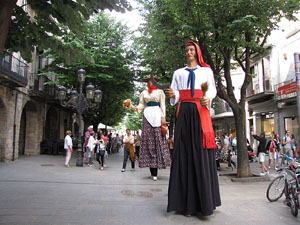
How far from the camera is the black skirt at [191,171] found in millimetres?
3736

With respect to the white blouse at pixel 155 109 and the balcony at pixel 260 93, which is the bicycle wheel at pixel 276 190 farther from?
the balcony at pixel 260 93

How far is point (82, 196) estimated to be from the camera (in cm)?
516

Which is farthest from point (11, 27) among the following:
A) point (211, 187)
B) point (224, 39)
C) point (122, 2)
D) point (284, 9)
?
point (284, 9)

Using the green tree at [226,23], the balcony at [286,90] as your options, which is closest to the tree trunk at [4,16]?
the green tree at [226,23]

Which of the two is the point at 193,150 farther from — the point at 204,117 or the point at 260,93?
the point at 260,93

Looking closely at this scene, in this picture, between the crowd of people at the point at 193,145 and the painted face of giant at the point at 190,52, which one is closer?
the crowd of people at the point at 193,145

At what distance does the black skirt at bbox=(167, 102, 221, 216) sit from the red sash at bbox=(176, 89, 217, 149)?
0.06 m

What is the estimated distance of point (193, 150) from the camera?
3.87m

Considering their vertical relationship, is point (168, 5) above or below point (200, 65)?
above

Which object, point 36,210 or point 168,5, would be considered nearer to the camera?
point 36,210

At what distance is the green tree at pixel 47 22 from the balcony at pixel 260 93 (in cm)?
1853

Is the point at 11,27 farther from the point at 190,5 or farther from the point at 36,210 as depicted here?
the point at 190,5

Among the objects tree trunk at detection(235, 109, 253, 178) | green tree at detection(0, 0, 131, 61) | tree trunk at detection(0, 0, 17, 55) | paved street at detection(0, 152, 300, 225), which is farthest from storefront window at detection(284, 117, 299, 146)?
tree trunk at detection(0, 0, 17, 55)

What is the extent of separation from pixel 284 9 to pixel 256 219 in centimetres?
657
